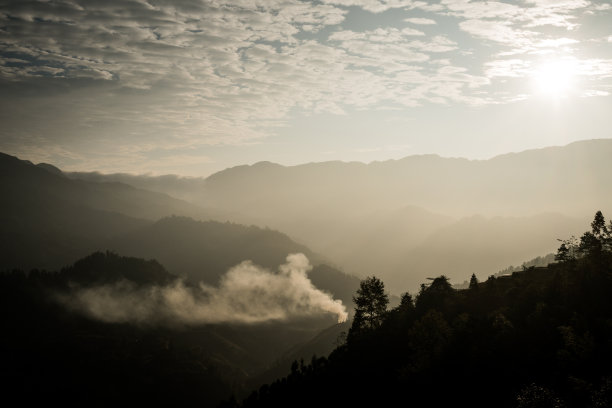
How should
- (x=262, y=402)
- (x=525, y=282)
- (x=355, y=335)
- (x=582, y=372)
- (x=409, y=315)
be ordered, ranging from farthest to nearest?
(x=262, y=402)
(x=355, y=335)
(x=409, y=315)
(x=525, y=282)
(x=582, y=372)

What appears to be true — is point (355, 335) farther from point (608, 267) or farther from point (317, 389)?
point (608, 267)

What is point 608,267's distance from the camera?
86.2m

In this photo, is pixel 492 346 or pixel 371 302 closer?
pixel 492 346

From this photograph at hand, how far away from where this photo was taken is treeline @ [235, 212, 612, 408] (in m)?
64.8

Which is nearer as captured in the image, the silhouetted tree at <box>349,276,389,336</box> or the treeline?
the treeline

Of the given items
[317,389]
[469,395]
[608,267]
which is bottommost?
[317,389]

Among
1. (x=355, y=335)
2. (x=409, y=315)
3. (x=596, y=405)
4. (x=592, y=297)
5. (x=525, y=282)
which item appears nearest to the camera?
(x=596, y=405)

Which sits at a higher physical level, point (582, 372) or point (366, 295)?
point (366, 295)

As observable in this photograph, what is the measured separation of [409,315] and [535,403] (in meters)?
49.4

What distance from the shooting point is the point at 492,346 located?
255 feet

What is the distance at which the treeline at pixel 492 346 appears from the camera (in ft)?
212

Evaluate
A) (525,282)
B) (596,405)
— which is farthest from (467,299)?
(596,405)

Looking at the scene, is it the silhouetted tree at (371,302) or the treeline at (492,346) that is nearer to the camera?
the treeline at (492,346)

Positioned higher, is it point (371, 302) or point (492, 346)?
point (371, 302)
